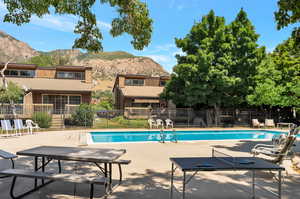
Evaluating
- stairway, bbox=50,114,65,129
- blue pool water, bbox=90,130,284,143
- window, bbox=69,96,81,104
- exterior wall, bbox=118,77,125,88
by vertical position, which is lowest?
blue pool water, bbox=90,130,284,143

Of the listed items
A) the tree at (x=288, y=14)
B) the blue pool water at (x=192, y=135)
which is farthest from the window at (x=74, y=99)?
the tree at (x=288, y=14)

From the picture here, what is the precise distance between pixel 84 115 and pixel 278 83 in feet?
62.6

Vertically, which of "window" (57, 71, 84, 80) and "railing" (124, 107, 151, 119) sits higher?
"window" (57, 71, 84, 80)

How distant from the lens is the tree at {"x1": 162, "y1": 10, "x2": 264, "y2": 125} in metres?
19.3

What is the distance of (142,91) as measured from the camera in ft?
89.1

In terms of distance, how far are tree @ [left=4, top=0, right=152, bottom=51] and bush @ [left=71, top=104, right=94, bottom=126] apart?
14.0 metres

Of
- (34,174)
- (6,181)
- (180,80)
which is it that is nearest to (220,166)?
(34,174)

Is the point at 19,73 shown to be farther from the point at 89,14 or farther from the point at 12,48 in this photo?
the point at 12,48

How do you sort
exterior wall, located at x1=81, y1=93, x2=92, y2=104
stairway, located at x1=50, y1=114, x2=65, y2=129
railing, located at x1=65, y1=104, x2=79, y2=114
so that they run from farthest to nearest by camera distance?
1. exterior wall, located at x1=81, y1=93, x2=92, y2=104
2. railing, located at x1=65, y1=104, x2=79, y2=114
3. stairway, located at x1=50, y1=114, x2=65, y2=129

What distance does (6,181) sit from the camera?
195 inches

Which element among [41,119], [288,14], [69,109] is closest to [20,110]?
[41,119]

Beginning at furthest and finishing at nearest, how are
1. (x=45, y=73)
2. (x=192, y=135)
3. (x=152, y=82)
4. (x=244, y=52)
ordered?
(x=152, y=82) < (x=45, y=73) < (x=244, y=52) < (x=192, y=135)

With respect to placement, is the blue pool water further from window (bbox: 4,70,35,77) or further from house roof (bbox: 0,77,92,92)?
window (bbox: 4,70,35,77)

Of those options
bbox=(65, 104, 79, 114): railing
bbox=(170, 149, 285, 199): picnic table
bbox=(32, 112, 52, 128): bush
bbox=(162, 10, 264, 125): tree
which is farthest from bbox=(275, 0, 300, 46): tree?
bbox=(65, 104, 79, 114): railing
